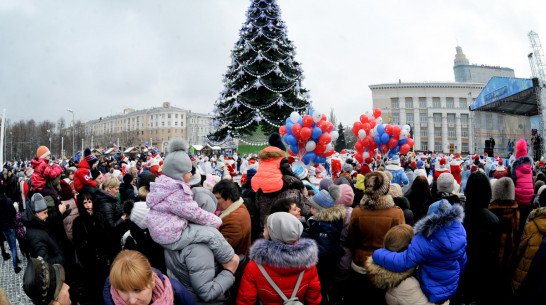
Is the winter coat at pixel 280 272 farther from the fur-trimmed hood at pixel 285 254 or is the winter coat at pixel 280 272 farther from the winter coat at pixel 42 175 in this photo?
the winter coat at pixel 42 175

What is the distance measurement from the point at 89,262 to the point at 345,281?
10.1 feet

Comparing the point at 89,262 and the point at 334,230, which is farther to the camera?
the point at 89,262

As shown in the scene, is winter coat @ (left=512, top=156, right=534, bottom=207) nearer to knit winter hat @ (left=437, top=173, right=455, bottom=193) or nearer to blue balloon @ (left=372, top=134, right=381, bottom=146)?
knit winter hat @ (left=437, top=173, right=455, bottom=193)

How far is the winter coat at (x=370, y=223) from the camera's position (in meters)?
3.28

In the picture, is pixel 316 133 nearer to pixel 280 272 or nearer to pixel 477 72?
pixel 280 272

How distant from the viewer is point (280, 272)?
238cm

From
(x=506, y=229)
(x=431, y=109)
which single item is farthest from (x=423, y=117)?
(x=506, y=229)

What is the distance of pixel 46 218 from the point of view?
13.0 ft

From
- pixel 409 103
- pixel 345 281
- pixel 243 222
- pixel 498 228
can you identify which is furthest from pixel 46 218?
pixel 409 103

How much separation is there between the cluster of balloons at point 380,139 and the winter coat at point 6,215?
9321mm

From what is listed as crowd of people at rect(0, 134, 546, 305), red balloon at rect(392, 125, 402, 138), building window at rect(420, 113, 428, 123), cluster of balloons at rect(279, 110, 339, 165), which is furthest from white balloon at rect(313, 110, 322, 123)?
building window at rect(420, 113, 428, 123)

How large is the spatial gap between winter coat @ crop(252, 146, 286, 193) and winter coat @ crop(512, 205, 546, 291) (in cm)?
258

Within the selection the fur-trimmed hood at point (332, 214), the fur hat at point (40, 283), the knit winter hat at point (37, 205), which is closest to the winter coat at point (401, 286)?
the fur-trimmed hood at point (332, 214)

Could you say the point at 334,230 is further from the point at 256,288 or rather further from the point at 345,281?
the point at 256,288
